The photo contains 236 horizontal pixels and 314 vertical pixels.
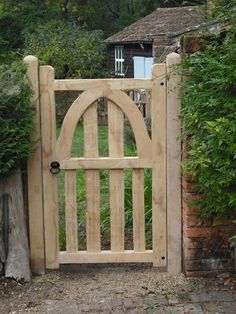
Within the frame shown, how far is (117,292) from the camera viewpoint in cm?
453

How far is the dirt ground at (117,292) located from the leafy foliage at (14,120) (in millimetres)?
982

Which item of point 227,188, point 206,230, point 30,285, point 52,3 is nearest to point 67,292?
point 30,285

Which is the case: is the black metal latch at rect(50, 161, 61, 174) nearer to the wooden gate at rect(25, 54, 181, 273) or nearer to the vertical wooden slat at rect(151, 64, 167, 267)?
the wooden gate at rect(25, 54, 181, 273)

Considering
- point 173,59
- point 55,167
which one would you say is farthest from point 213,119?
point 55,167

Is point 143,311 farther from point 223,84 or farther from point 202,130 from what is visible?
point 223,84

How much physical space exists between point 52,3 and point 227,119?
110 ft

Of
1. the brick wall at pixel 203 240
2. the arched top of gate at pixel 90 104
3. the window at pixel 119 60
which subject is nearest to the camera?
the brick wall at pixel 203 240

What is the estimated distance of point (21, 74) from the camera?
461 cm

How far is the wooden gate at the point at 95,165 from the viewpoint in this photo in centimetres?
475

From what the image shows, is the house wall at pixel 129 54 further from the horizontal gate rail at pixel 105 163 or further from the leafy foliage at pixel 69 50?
the horizontal gate rail at pixel 105 163

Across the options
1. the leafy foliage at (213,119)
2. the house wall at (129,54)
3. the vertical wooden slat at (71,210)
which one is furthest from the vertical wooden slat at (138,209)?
the house wall at (129,54)

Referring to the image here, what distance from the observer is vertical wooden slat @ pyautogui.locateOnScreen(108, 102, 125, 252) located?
4.80 metres

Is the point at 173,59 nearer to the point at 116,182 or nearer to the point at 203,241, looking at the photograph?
the point at 116,182

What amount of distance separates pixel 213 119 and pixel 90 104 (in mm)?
1104
